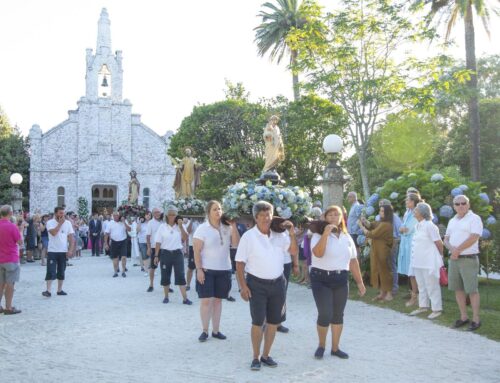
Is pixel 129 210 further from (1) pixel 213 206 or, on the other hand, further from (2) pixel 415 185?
(1) pixel 213 206

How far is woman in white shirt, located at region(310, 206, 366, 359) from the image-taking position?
577 centimetres

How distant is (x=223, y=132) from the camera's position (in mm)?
29375

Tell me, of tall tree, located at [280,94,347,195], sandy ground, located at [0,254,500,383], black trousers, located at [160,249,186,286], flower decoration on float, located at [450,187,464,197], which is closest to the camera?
sandy ground, located at [0,254,500,383]

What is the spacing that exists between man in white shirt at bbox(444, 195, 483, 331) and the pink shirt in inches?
280

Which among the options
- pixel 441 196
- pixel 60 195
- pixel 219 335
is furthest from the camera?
pixel 60 195

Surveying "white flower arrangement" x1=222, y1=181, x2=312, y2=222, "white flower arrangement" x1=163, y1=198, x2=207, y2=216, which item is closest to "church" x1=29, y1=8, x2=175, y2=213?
"white flower arrangement" x1=163, y1=198, x2=207, y2=216

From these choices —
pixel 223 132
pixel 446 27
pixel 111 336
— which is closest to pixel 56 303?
pixel 111 336

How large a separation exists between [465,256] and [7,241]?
7380mm

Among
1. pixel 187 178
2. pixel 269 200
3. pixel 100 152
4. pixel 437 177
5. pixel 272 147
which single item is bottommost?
pixel 269 200

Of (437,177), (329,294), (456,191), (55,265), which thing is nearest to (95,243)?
(55,265)

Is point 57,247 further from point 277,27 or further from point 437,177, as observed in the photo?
point 277,27

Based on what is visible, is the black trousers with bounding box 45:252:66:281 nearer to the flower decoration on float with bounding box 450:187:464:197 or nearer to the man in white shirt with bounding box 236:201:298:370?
the man in white shirt with bounding box 236:201:298:370

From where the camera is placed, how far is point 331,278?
580cm

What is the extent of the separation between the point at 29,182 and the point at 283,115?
86.9 feet
